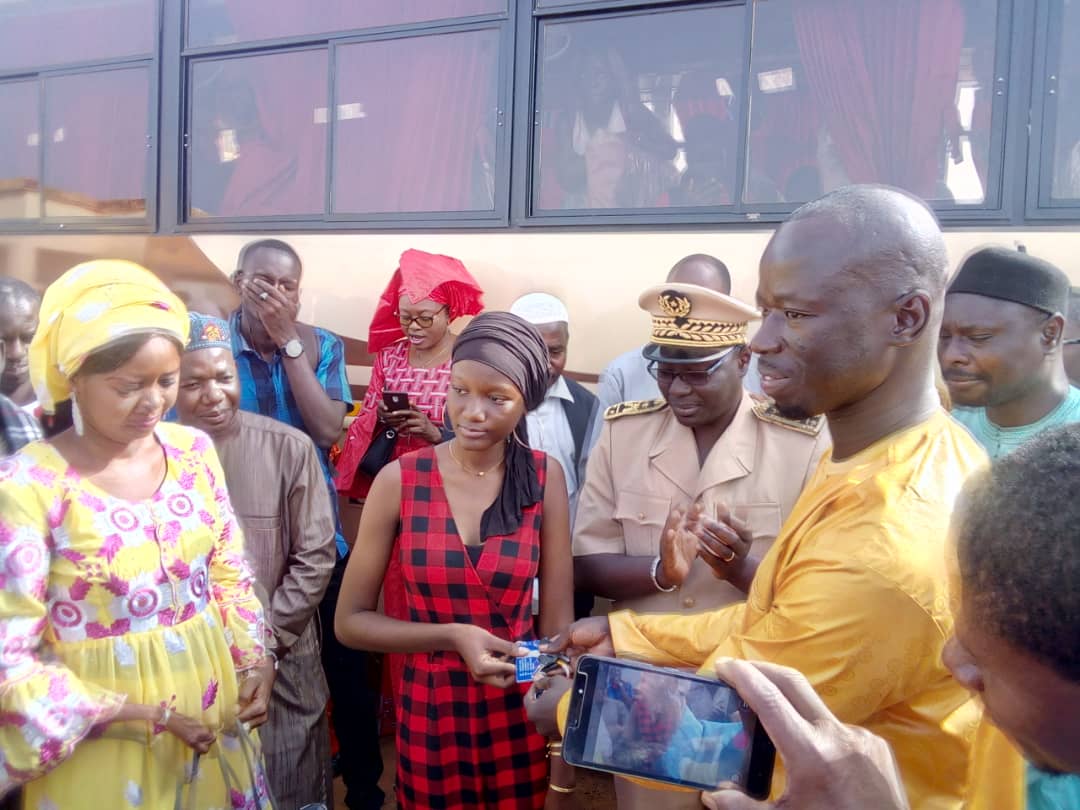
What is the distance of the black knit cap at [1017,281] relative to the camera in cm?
254

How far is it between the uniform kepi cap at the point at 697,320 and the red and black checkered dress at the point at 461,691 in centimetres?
70

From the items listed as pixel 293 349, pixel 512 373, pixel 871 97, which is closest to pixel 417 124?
pixel 293 349

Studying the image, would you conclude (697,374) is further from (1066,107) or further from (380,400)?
(1066,107)

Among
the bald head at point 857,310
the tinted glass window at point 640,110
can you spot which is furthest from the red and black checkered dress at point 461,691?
the tinted glass window at point 640,110

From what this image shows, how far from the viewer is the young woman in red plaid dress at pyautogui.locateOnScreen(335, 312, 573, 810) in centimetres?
238

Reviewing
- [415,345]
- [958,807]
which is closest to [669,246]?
[415,345]

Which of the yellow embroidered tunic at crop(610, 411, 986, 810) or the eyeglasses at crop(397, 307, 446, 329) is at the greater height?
the eyeglasses at crop(397, 307, 446, 329)

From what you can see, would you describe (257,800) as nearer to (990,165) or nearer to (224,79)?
(990,165)

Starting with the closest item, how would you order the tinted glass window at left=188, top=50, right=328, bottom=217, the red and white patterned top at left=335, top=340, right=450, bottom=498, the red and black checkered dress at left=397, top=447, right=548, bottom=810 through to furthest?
the red and black checkered dress at left=397, top=447, right=548, bottom=810 → the red and white patterned top at left=335, top=340, right=450, bottom=498 → the tinted glass window at left=188, top=50, right=328, bottom=217

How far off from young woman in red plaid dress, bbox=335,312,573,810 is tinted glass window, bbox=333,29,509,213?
1.67 metres

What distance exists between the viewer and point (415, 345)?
3.82 metres

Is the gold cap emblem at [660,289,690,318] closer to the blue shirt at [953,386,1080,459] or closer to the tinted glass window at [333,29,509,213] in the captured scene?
the blue shirt at [953,386,1080,459]

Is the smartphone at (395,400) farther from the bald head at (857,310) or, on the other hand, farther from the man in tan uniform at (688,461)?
the bald head at (857,310)

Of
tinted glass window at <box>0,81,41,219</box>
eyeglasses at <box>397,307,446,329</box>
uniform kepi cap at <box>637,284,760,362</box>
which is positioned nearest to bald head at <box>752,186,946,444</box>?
uniform kepi cap at <box>637,284,760,362</box>
